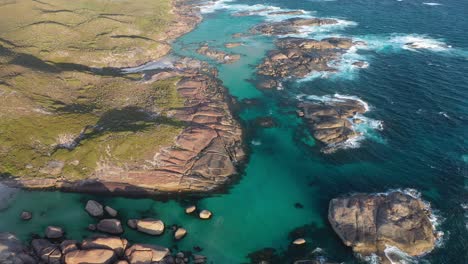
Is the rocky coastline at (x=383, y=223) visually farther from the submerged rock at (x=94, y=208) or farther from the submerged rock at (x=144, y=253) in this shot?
the submerged rock at (x=94, y=208)

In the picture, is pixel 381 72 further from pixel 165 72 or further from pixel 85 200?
pixel 85 200

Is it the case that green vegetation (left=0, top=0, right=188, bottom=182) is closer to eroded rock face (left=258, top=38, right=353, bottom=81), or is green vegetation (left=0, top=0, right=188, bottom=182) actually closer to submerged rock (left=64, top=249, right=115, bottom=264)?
submerged rock (left=64, top=249, right=115, bottom=264)

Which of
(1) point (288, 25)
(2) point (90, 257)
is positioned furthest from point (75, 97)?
(1) point (288, 25)

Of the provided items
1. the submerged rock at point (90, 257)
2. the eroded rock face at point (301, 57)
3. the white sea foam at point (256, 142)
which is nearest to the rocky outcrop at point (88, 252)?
the submerged rock at point (90, 257)

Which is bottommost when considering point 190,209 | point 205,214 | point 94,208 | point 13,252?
point 205,214

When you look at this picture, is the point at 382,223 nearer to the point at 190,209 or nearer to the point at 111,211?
the point at 190,209

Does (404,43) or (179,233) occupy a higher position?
(404,43)

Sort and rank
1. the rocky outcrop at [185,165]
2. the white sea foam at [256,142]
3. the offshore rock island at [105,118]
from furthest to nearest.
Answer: the white sea foam at [256,142]
the offshore rock island at [105,118]
the rocky outcrop at [185,165]
